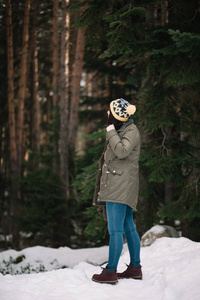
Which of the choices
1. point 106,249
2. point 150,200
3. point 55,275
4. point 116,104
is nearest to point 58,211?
point 106,249

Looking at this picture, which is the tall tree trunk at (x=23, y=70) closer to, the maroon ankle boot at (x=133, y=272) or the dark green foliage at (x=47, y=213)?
the dark green foliage at (x=47, y=213)

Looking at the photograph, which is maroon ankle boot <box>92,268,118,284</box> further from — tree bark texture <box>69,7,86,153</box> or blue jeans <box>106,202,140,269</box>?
tree bark texture <box>69,7,86,153</box>

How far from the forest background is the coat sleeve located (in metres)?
2.28

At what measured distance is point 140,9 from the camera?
600cm

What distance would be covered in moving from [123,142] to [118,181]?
444 mm

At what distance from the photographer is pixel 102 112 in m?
13.5

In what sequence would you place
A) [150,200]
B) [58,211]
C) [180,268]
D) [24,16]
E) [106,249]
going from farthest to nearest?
[24,16] < [58,211] < [106,249] < [150,200] < [180,268]

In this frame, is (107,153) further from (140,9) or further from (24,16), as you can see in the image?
(24,16)

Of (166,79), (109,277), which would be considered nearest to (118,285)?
(109,277)

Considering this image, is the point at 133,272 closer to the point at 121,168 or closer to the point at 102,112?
the point at 121,168

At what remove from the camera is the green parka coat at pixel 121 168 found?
A: 3.95m

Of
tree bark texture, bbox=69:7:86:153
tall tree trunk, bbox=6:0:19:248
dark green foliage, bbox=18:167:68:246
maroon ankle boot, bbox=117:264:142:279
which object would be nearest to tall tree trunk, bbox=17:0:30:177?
tall tree trunk, bbox=6:0:19:248

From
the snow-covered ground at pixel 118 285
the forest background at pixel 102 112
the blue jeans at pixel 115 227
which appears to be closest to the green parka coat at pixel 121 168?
the blue jeans at pixel 115 227

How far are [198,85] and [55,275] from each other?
468cm
